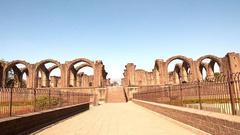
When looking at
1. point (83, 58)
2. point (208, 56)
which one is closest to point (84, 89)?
point (83, 58)

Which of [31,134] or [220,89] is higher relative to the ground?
[220,89]

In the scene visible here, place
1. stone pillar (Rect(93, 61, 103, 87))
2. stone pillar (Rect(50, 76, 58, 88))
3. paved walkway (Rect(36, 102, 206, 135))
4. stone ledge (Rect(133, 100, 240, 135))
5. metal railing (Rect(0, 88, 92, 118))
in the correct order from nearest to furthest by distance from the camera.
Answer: stone ledge (Rect(133, 100, 240, 135))
paved walkway (Rect(36, 102, 206, 135))
metal railing (Rect(0, 88, 92, 118))
stone pillar (Rect(93, 61, 103, 87))
stone pillar (Rect(50, 76, 58, 88))

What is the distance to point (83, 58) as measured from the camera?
136 ft

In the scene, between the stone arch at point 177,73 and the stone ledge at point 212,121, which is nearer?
the stone ledge at point 212,121

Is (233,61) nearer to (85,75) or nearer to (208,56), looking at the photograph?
(208,56)

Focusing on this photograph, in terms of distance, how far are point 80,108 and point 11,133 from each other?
11.7m

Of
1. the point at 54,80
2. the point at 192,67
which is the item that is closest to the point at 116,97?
the point at 192,67

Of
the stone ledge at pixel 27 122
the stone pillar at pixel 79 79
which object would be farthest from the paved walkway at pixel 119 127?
the stone pillar at pixel 79 79

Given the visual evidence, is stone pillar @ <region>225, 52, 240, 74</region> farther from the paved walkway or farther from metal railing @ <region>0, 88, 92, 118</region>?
the paved walkway

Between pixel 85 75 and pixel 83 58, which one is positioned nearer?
pixel 83 58

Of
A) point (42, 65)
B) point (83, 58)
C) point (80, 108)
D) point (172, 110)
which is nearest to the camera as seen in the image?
point (172, 110)

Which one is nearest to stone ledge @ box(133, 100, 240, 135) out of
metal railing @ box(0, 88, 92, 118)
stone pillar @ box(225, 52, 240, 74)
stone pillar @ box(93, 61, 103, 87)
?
metal railing @ box(0, 88, 92, 118)

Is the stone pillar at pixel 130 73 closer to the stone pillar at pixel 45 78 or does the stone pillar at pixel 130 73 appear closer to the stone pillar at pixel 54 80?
the stone pillar at pixel 45 78

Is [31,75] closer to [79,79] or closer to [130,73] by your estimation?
[79,79]
